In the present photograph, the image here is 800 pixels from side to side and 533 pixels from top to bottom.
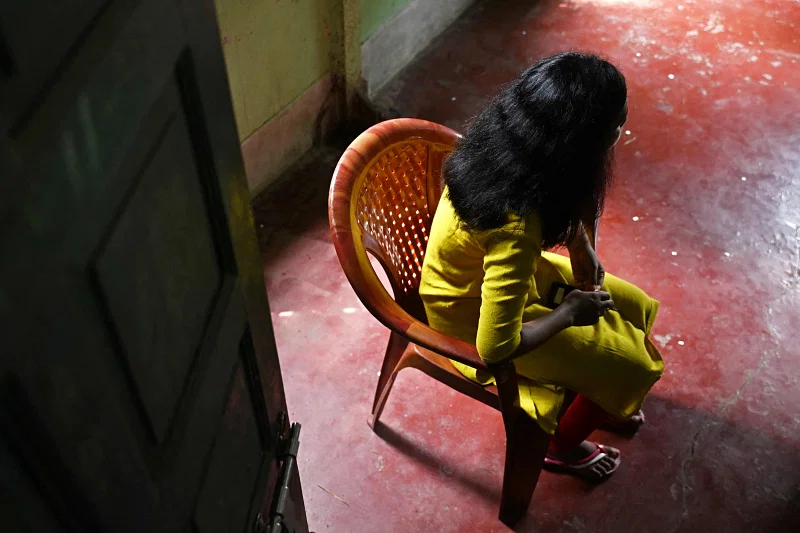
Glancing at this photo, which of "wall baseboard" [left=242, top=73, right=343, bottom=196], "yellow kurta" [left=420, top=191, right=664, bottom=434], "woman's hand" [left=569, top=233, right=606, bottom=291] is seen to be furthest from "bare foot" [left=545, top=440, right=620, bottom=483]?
"wall baseboard" [left=242, top=73, right=343, bottom=196]

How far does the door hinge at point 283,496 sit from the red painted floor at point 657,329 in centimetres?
62

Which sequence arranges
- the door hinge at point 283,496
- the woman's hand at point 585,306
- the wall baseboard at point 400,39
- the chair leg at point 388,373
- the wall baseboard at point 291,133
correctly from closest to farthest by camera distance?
the door hinge at point 283,496 < the woman's hand at point 585,306 < the chair leg at point 388,373 < the wall baseboard at point 291,133 < the wall baseboard at point 400,39

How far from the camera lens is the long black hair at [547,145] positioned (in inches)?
51.0

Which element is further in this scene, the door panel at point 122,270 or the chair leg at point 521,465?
the chair leg at point 521,465

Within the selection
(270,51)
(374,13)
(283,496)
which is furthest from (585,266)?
(374,13)

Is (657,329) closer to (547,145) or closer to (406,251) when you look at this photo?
(406,251)

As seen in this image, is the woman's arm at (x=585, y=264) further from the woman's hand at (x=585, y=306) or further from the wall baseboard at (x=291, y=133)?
the wall baseboard at (x=291, y=133)

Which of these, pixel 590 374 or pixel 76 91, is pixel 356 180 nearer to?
pixel 590 374

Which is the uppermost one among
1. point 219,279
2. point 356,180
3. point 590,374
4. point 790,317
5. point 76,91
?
point 76,91

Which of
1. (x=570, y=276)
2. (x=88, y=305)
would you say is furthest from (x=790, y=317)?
(x=88, y=305)

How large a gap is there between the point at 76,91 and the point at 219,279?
40 centimetres

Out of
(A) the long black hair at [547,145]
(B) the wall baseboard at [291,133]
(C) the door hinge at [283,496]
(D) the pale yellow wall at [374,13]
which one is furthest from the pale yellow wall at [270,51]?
(C) the door hinge at [283,496]

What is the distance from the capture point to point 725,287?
2.43m

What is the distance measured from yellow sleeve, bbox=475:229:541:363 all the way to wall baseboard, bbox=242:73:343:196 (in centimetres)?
148
